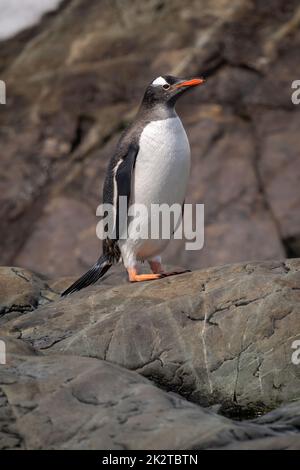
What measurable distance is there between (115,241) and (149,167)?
24.6 inches

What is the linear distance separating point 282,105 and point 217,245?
206 centimetres

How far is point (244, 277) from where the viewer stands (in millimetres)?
6254

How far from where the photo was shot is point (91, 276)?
7254 millimetres

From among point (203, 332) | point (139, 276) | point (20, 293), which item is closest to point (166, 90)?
point (139, 276)

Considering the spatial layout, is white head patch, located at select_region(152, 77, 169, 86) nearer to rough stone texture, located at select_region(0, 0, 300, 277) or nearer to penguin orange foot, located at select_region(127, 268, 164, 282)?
penguin orange foot, located at select_region(127, 268, 164, 282)

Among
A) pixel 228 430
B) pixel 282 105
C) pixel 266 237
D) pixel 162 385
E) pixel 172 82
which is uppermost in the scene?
pixel 172 82

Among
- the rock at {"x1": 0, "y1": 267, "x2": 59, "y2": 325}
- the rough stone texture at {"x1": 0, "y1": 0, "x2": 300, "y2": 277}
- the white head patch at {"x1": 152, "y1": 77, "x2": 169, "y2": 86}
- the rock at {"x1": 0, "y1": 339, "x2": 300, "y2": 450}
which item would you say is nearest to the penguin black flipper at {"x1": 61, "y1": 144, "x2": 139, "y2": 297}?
the rock at {"x1": 0, "y1": 267, "x2": 59, "y2": 325}

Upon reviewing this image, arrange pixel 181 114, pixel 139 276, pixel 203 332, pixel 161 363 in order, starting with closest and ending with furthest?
pixel 161 363 → pixel 203 332 → pixel 139 276 → pixel 181 114

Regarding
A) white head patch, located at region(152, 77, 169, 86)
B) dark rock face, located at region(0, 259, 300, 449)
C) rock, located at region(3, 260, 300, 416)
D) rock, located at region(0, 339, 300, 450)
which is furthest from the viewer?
white head patch, located at region(152, 77, 169, 86)

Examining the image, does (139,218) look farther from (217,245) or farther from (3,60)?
(3,60)

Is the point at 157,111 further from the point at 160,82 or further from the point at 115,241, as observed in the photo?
the point at 115,241

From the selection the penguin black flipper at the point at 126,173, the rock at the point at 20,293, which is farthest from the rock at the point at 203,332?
the penguin black flipper at the point at 126,173

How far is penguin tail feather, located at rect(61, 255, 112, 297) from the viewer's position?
7.14 m

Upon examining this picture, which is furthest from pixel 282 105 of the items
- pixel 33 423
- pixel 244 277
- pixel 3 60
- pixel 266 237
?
pixel 33 423
